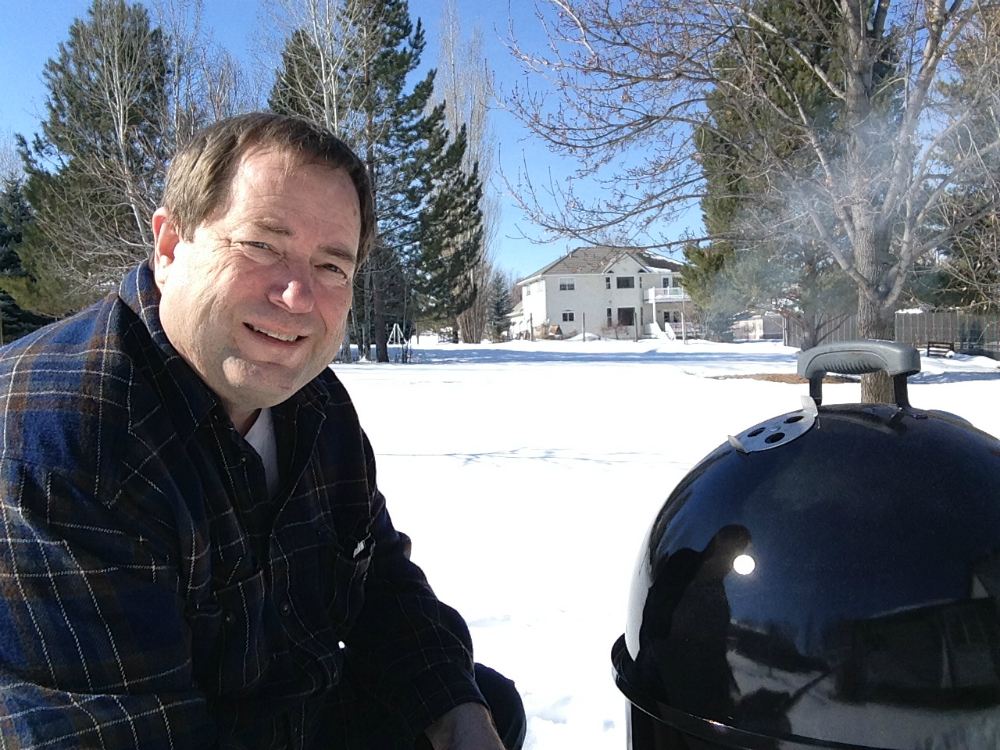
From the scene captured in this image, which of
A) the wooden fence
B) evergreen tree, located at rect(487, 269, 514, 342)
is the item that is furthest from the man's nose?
evergreen tree, located at rect(487, 269, 514, 342)

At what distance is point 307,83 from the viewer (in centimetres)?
1975

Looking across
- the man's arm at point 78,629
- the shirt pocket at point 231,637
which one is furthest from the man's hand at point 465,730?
the man's arm at point 78,629

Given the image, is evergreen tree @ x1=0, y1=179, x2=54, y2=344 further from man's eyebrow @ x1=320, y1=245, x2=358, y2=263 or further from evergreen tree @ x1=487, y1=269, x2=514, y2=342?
man's eyebrow @ x1=320, y1=245, x2=358, y2=263

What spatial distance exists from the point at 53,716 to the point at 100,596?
16 cm

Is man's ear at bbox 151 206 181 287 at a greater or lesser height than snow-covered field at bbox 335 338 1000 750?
greater

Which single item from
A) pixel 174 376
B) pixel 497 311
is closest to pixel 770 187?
pixel 174 376

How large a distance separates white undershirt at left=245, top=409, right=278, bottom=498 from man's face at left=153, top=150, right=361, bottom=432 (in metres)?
0.08

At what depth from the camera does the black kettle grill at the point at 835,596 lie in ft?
3.94

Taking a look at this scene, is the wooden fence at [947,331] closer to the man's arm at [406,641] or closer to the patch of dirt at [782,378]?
the patch of dirt at [782,378]

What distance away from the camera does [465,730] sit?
160 centimetres

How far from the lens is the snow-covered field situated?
9.19 ft

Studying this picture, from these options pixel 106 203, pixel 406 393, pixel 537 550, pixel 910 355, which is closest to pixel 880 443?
pixel 910 355

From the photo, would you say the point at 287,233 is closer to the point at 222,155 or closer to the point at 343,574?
the point at 222,155

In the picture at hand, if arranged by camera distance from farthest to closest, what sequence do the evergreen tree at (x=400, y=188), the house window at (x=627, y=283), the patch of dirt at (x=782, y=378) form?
the house window at (x=627, y=283)
the evergreen tree at (x=400, y=188)
the patch of dirt at (x=782, y=378)
